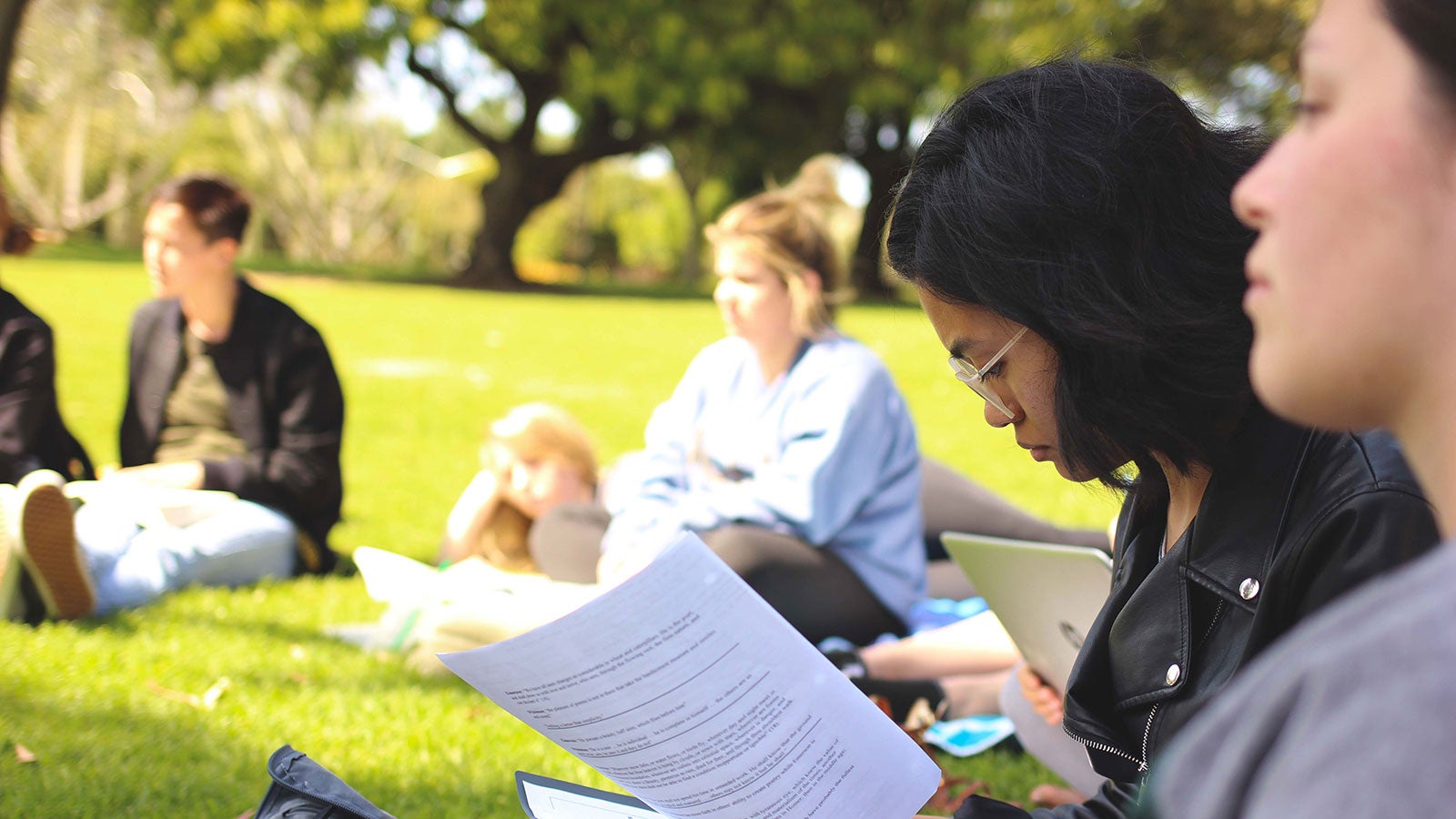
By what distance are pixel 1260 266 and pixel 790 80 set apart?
23.8 metres

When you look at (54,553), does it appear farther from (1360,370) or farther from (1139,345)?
(1360,370)

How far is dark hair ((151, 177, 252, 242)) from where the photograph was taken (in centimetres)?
486

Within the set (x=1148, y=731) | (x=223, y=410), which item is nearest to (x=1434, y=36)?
Result: (x=1148, y=731)

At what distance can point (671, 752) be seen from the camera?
1527mm

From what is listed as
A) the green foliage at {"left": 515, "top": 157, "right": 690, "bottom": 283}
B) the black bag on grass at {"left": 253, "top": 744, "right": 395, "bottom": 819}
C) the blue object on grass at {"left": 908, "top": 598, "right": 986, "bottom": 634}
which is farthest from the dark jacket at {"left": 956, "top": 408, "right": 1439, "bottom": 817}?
the green foliage at {"left": 515, "top": 157, "right": 690, "bottom": 283}

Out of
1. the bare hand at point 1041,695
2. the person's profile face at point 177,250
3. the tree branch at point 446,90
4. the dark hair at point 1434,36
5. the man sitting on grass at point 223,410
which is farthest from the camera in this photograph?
the tree branch at point 446,90

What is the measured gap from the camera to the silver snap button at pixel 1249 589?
1.44 metres

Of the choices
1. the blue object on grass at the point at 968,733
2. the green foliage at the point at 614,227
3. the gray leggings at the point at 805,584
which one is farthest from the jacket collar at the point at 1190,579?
the green foliage at the point at 614,227

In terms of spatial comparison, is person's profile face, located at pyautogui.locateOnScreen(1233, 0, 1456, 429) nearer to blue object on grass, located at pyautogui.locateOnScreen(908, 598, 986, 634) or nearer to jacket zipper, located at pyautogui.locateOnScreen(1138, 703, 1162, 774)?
jacket zipper, located at pyautogui.locateOnScreen(1138, 703, 1162, 774)

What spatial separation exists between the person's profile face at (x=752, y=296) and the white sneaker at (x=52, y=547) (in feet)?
6.90

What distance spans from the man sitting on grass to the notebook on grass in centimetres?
294

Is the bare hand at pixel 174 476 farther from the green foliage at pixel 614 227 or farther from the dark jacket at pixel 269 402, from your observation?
the green foliage at pixel 614 227

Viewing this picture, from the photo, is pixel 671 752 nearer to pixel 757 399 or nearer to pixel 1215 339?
pixel 1215 339

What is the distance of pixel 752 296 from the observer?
13.4 feet
